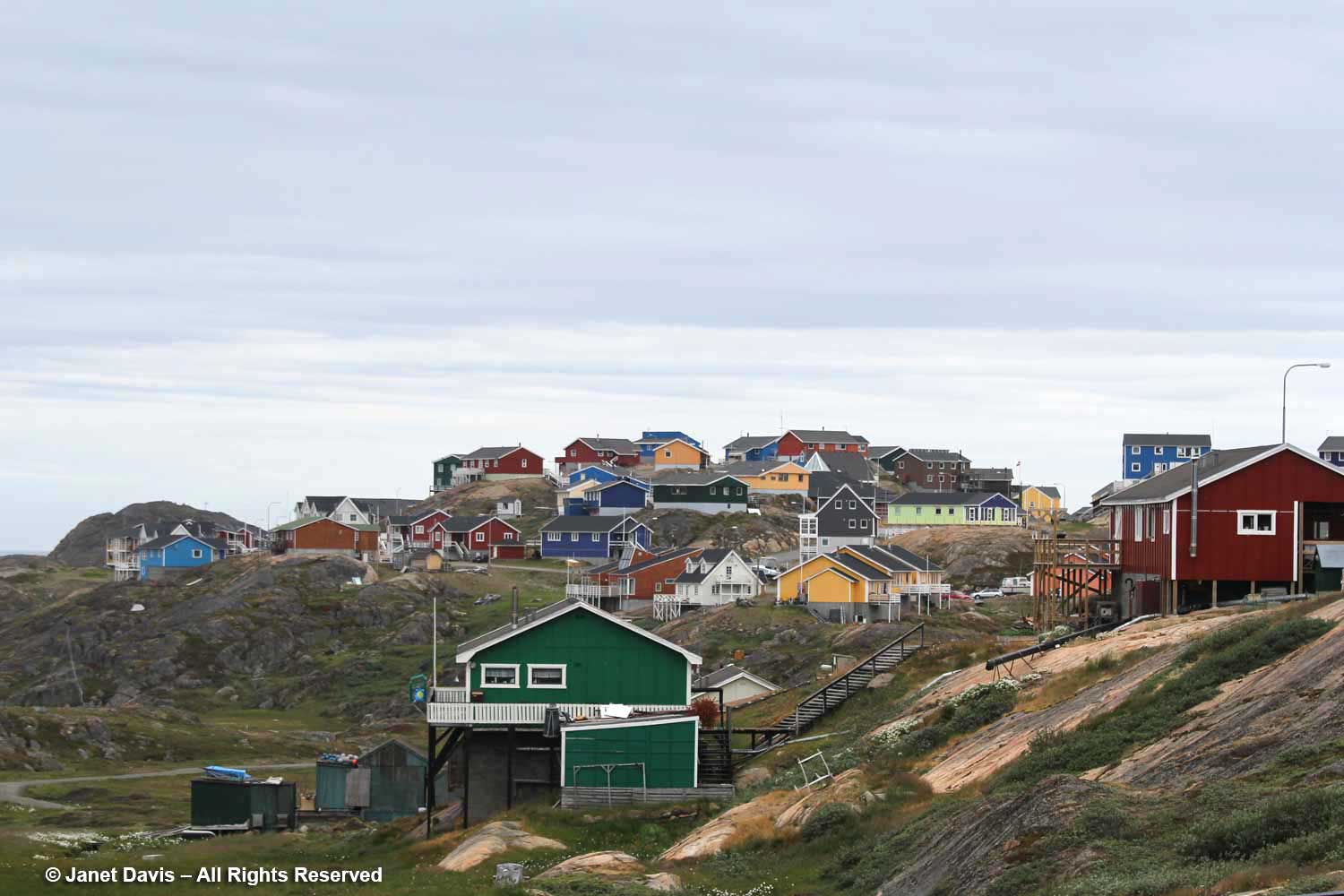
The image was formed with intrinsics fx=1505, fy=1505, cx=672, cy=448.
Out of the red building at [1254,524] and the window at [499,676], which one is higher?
the red building at [1254,524]

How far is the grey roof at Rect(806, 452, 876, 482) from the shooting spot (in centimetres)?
19125

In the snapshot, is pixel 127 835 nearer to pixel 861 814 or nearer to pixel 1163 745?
pixel 861 814

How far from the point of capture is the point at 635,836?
38938mm

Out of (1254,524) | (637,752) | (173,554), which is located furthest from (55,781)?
(173,554)

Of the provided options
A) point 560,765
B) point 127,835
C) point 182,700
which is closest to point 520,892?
point 560,765

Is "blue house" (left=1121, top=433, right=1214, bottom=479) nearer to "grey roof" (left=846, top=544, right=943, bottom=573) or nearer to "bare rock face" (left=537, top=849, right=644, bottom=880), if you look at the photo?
"grey roof" (left=846, top=544, right=943, bottom=573)

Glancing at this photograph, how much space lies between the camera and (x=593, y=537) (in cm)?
15862

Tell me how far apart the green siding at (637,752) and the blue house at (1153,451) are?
449 feet

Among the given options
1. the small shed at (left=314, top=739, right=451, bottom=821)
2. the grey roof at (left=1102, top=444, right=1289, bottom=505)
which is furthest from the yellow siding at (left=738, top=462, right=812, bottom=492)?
the small shed at (left=314, top=739, right=451, bottom=821)

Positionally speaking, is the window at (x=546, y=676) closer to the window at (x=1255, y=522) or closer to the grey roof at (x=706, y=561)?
the window at (x=1255, y=522)

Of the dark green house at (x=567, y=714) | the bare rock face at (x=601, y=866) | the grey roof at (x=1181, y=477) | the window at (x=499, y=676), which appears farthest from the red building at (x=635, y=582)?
the bare rock face at (x=601, y=866)

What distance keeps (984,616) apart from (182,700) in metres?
61.1

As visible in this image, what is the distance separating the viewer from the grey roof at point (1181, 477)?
56531mm

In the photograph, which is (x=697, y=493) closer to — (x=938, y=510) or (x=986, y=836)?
(x=938, y=510)
